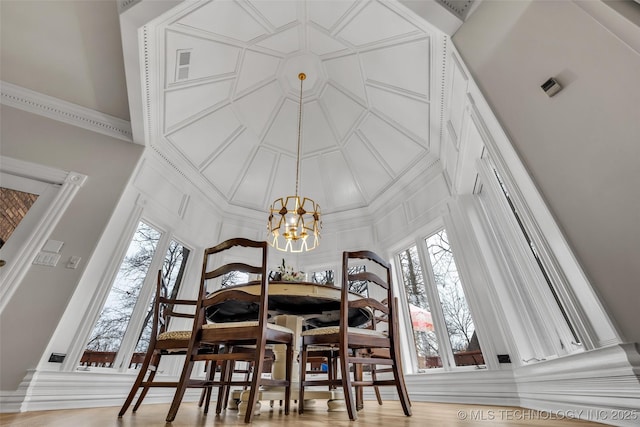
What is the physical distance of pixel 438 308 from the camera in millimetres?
3336

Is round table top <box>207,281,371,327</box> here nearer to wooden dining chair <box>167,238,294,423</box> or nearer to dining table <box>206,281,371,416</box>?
dining table <box>206,281,371,416</box>

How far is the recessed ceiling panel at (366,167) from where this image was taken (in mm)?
4312

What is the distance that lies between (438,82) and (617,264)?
2.32m

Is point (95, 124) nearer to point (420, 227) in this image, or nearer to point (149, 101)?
point (149, 101)

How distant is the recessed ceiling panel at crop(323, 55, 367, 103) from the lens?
3555mm

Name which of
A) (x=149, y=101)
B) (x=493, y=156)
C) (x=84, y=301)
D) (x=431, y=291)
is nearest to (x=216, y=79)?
(x=149, y=101)

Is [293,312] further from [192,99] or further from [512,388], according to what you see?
[192,99]

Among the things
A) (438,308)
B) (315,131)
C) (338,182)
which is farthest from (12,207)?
(438,308)

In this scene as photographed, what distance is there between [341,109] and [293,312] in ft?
9.43

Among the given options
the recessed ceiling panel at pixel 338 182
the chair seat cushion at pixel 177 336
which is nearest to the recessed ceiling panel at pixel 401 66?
the recessed ceiling panel at pixel 338 182

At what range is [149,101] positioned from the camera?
3.04 m

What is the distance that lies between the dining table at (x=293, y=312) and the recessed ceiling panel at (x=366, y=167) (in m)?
2.32

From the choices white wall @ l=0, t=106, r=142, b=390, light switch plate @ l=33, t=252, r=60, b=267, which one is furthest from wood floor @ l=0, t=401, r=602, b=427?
light switch plate @ l=33, t=252, r=60, b=267

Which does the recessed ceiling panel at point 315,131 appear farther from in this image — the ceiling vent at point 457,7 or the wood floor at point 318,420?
the wood floor at point 318,420
